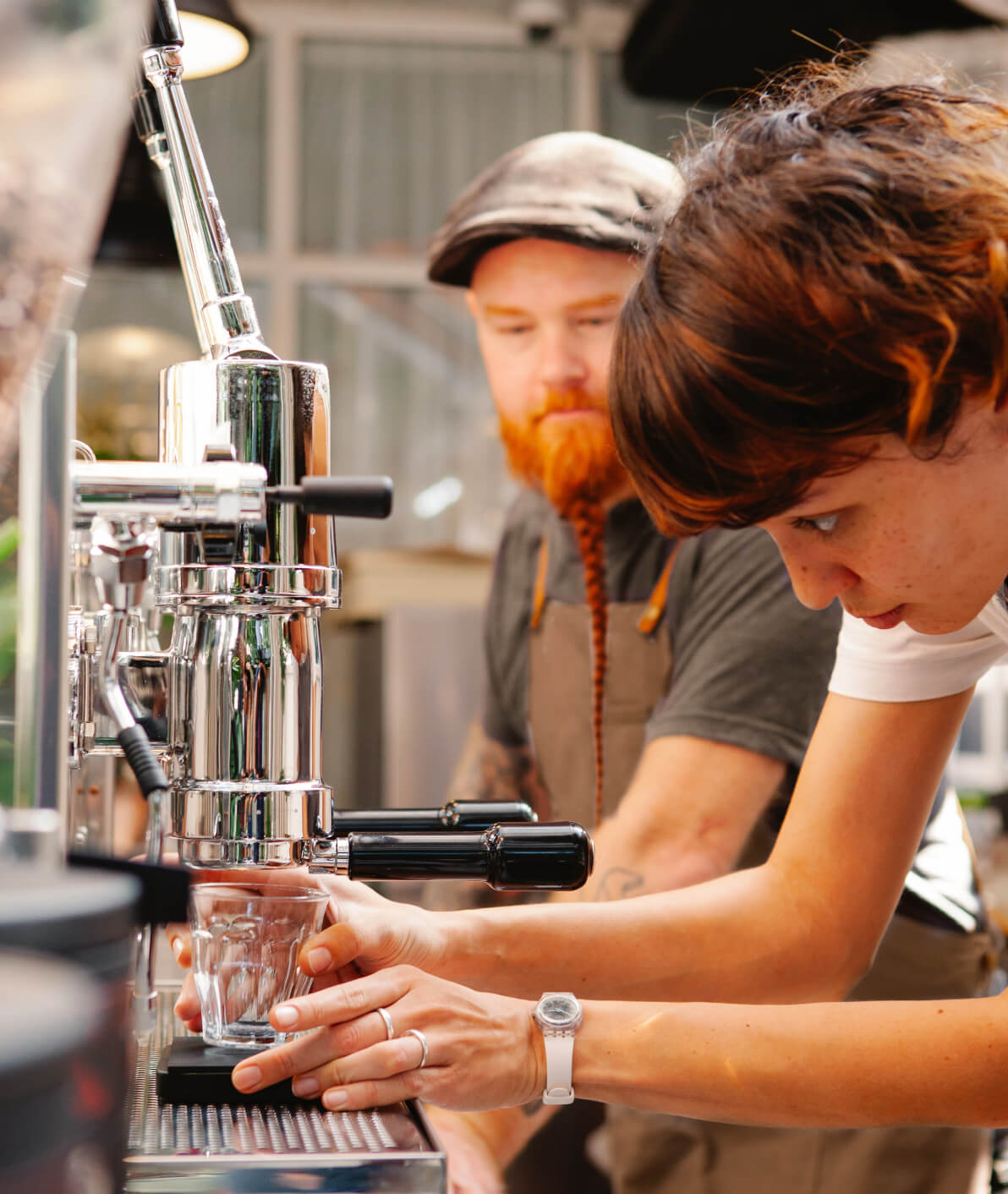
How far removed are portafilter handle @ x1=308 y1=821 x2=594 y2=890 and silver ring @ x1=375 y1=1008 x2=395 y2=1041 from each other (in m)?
0.07

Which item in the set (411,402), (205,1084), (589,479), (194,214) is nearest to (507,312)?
(589,479)

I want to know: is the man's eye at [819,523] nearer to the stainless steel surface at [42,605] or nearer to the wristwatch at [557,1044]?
the wristwatch at [557,1044]

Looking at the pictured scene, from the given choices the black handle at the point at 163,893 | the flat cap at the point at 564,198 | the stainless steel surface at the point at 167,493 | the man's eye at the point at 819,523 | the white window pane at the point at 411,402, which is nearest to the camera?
the black handle at the point at 163,893

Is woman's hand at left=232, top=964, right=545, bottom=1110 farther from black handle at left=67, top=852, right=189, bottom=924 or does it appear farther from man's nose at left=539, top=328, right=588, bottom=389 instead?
man's nose at left=539, top=328, right=588, bottom=389

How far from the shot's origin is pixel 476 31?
4.05 meters

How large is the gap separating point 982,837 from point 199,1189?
9.24 feet

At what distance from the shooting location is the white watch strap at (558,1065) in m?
0.66

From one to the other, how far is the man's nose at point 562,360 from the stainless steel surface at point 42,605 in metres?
0.84

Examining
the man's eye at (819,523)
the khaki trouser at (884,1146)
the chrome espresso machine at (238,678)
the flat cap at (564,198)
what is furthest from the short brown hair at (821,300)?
the khaki trouser at (884,1146)

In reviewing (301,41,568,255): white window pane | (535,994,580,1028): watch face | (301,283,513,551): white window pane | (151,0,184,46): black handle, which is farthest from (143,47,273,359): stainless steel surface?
(301,41,568,255): white window pane

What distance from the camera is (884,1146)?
1130 millimetres

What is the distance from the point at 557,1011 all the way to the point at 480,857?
15 centimetres

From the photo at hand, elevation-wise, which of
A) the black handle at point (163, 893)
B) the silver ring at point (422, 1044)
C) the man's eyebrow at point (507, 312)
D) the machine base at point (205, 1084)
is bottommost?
the silver ring at point (422, 1044)

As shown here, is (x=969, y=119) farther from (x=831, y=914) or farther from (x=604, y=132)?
(x=604, y=132)
